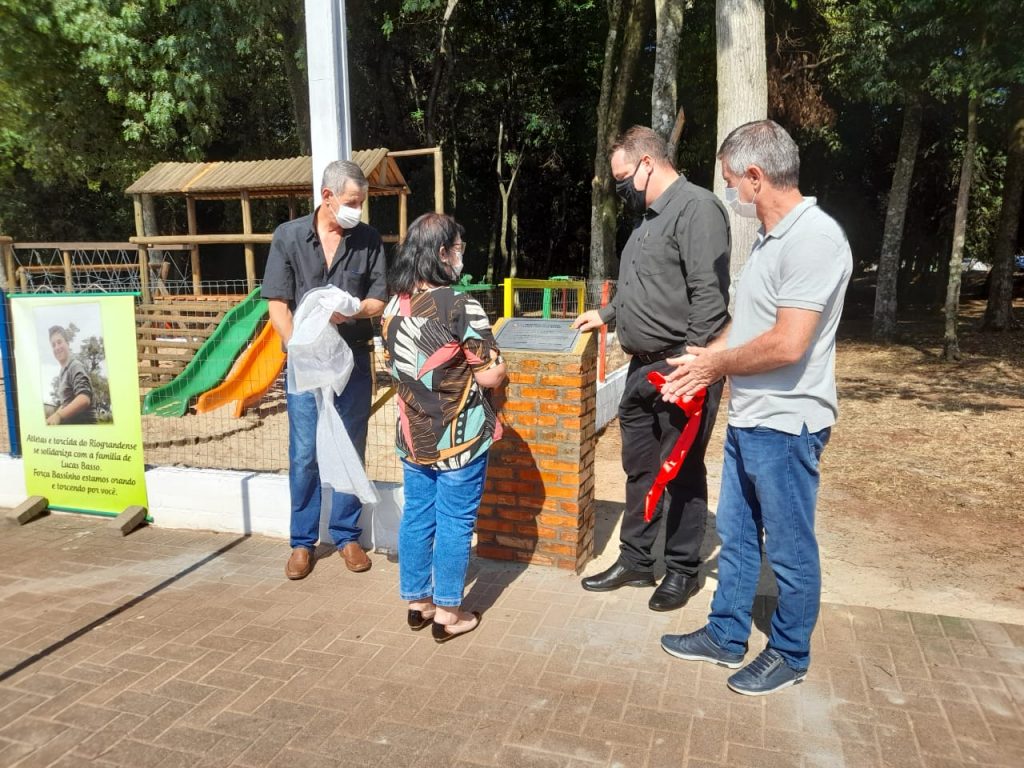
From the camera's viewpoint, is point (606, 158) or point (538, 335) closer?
point (538, 335)

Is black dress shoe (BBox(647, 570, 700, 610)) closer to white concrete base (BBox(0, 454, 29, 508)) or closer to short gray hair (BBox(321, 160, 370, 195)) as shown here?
short gray hair (BBox(321, 160, 370, 195))

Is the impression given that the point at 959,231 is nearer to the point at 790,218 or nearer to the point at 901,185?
the point at 901,185

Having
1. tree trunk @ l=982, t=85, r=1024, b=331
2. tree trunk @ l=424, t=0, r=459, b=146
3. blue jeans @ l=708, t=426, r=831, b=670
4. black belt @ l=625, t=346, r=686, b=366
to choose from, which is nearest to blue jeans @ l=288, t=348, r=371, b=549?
black belt @ l=625, t=346, r=686, b=366

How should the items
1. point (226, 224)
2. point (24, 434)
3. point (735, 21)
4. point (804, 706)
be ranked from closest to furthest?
1. point (804, 706)
2. point (24, 434)
3. point (735, 21)
4. point (226, 224)

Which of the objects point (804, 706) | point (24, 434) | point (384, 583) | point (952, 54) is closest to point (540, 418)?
point (384, 583)

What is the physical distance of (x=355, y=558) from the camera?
165 inches

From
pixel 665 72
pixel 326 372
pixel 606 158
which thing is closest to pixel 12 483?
pixel 326 372

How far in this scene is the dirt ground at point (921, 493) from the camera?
4043 mm

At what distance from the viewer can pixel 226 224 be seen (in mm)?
25281

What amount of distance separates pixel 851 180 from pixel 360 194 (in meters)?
25.4

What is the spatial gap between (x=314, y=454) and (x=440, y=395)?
1276mm

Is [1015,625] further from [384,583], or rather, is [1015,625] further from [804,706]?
[384,583]

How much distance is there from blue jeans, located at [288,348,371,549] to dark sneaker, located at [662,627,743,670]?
1.91 meters

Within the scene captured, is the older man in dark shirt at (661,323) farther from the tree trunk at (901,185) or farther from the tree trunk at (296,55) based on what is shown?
the tree trunk at (296,55)
